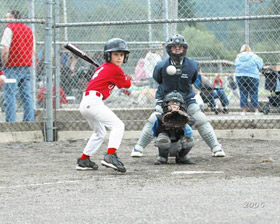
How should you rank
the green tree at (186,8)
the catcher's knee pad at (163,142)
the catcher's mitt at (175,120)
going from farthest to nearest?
the green tree at (186,8), the catcher's knee pad at (163,142), the catcher's mitt at (175,120)

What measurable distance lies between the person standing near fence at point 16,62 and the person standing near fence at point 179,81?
329cm

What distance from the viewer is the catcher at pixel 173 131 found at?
7.62 meters

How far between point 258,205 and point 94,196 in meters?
1.32

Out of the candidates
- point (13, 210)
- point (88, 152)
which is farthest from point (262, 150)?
point (13, 210)

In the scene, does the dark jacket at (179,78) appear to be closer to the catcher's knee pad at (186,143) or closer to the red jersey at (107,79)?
the catcher's knee pad at (186,143)

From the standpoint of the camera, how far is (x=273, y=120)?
1058cm

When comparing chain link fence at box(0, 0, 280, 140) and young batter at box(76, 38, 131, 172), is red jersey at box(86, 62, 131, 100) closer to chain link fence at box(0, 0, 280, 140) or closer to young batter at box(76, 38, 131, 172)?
young batter at box(76, 38, 131, 172)

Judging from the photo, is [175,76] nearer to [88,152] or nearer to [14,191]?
[88,152]

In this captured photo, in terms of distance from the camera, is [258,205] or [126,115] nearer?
[258,205]

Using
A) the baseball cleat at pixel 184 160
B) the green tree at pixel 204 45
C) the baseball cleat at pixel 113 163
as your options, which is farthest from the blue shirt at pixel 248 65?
the baseball cleat at pixel 113 163

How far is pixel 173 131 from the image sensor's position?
789 cm

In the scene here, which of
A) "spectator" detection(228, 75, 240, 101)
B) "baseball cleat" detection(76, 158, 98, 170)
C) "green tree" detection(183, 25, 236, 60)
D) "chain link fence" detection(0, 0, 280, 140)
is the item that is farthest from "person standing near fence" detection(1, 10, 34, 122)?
"spectator" detection(228, 75, 240, 101)

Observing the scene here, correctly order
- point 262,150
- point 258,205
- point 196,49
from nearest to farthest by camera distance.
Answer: point 258,205
point 262,150
point 196,49

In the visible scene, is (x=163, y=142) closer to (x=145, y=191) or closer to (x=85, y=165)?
(x=85, y=165)
